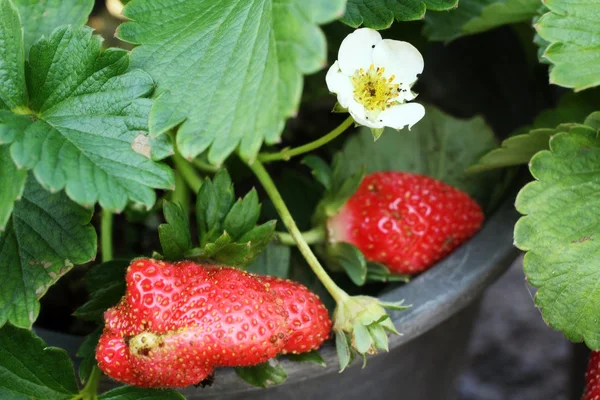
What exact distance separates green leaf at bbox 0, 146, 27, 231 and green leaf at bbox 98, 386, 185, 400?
0.18 m

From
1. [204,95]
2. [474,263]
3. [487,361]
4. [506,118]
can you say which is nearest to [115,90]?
[204,95]

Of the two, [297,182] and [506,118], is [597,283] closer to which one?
[297,182]

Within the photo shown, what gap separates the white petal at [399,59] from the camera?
64 centimetres

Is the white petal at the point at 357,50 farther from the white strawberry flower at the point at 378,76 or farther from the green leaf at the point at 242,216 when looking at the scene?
the green leaf at the point at 242,216

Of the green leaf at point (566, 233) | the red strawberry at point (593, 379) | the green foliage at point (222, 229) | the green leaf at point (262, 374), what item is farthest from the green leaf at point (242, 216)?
the red strawberry at point (593, 379)

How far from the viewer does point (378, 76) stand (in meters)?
0.64

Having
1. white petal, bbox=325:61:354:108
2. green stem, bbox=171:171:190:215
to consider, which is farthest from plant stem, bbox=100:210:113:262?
white petal, bbox=325:61:354:108

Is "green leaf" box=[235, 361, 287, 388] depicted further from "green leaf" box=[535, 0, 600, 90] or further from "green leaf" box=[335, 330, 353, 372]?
"green leaf" box=[535, 0, 600, 90]

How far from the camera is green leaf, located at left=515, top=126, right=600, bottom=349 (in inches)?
24.7

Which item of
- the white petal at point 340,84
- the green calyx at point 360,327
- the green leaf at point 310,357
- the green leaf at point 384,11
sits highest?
the green leaf at point 384,11

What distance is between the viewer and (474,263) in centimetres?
73

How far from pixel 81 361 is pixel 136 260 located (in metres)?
0.15

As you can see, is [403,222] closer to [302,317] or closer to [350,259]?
[350,259]

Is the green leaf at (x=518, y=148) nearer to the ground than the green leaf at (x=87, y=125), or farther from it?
nearer to the ground
